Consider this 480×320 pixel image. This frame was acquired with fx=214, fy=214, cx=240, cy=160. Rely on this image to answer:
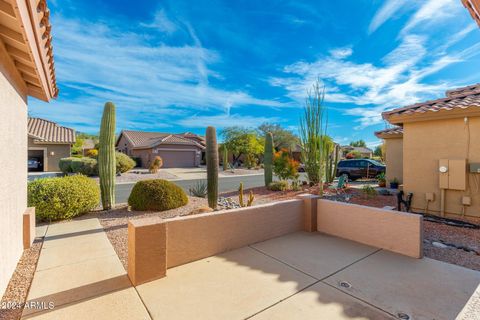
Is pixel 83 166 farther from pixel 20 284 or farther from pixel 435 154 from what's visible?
pixel 435 154

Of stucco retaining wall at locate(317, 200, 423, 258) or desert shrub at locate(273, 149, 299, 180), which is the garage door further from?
stucco retaining wall at locate(317, 200, 423, 258)

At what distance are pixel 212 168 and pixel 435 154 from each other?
6738 mm

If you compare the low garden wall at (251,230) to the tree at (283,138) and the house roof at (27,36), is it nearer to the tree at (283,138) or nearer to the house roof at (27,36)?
the house roof at (27,36)

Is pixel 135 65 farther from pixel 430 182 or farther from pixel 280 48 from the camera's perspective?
pixel 430 182

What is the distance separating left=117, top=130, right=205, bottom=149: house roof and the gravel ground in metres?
23.9

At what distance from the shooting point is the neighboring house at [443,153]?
5664 millimetres

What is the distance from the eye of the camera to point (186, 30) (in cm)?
1148

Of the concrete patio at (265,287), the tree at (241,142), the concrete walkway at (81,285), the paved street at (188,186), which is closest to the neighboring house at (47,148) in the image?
the paved street at (188,186)

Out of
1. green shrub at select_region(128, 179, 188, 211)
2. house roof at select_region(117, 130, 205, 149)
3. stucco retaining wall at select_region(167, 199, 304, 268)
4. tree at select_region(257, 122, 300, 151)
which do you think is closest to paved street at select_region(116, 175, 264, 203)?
green shrub at select_region(128, 179, 188, 211)

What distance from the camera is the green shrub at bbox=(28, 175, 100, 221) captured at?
5.52m

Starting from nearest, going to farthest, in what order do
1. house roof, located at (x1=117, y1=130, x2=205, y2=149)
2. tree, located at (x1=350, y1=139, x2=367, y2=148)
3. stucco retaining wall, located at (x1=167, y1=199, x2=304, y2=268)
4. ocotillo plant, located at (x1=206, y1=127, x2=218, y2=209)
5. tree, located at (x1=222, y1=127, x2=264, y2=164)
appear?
1. stucco retaining wall, located at (x1=167, y1=199, x2=304, y2=268)
2. ocotillo plant, located at (x1=206, y1=127, x2=218, y2=209)
3. house roof, located at (x1=117, y1=130, x2=205, y2=149)
4. tree, located at (x1=222, y1=127, x2=264, y2=164)
5. tree, located at (x1=350, y1=139, x2=367, y2=148)

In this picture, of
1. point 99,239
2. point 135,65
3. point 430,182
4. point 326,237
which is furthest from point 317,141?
point 135,65

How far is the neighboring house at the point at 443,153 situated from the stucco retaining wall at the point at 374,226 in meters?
3.34

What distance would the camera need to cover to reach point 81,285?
2.95 metres
